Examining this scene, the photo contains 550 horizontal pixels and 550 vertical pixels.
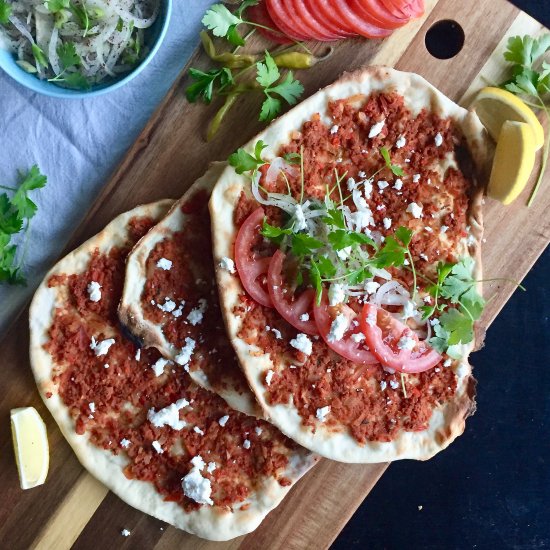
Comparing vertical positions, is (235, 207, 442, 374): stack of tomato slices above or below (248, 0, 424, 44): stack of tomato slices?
below

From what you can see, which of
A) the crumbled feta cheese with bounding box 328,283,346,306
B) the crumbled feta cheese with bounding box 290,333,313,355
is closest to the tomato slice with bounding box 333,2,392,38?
the crumbled feta cheese with bounding box 328,283,346,306

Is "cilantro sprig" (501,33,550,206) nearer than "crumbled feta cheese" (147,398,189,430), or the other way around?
"crumbled feta cheese" (147,398,189,430)

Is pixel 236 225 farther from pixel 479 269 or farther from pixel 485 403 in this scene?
pixel 485 403

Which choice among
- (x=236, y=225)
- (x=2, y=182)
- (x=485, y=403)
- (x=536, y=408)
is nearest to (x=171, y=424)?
(x=236, y=225)

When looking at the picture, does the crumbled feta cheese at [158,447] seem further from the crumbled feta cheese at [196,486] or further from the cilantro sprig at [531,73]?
the cilantro sprig at [531,73]

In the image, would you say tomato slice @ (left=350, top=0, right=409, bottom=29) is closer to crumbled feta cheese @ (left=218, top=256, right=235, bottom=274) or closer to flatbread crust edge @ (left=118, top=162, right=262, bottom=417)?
flatbread crust edge @ (left=118, top=162, right=262, bottom=417)

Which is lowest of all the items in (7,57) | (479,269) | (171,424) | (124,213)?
(171,424)
